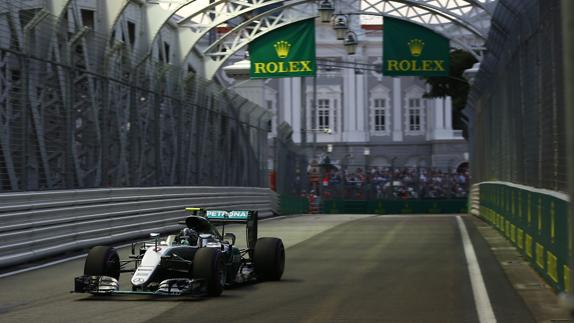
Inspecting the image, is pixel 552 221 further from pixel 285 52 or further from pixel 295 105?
pixel 295 105

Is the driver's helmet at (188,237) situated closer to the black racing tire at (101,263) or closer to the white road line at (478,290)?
the black racing tire at (101,263)

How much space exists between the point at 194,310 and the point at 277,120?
71.3m

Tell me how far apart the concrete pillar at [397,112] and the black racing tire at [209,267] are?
72979mm

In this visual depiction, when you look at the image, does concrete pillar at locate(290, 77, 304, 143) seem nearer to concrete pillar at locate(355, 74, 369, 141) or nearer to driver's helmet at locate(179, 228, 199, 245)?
concrete pillar at locate(355, 74, 369, 141)

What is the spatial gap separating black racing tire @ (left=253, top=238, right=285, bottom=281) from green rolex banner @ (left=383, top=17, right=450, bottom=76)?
67.4 ft

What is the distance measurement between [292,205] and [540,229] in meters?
31.1

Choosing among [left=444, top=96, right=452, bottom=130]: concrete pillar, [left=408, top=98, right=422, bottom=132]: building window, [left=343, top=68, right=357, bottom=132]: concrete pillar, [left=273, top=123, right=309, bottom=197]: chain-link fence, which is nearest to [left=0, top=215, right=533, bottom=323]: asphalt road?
[left=273, top=123, right=309, bottom=197]: chain-link fence

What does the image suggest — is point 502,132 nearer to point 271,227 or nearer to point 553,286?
point 271,227

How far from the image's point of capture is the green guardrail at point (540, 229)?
10.4 meters

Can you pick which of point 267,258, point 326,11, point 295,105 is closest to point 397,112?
point 295,105

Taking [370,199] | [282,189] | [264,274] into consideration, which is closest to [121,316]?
[264,274]

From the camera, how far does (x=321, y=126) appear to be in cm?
8294

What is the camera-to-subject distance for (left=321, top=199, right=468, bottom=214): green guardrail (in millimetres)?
50406

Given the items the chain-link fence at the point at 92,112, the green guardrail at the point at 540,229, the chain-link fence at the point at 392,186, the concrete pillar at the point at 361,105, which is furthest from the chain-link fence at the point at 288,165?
the concrete pillar at the point at 361,105
